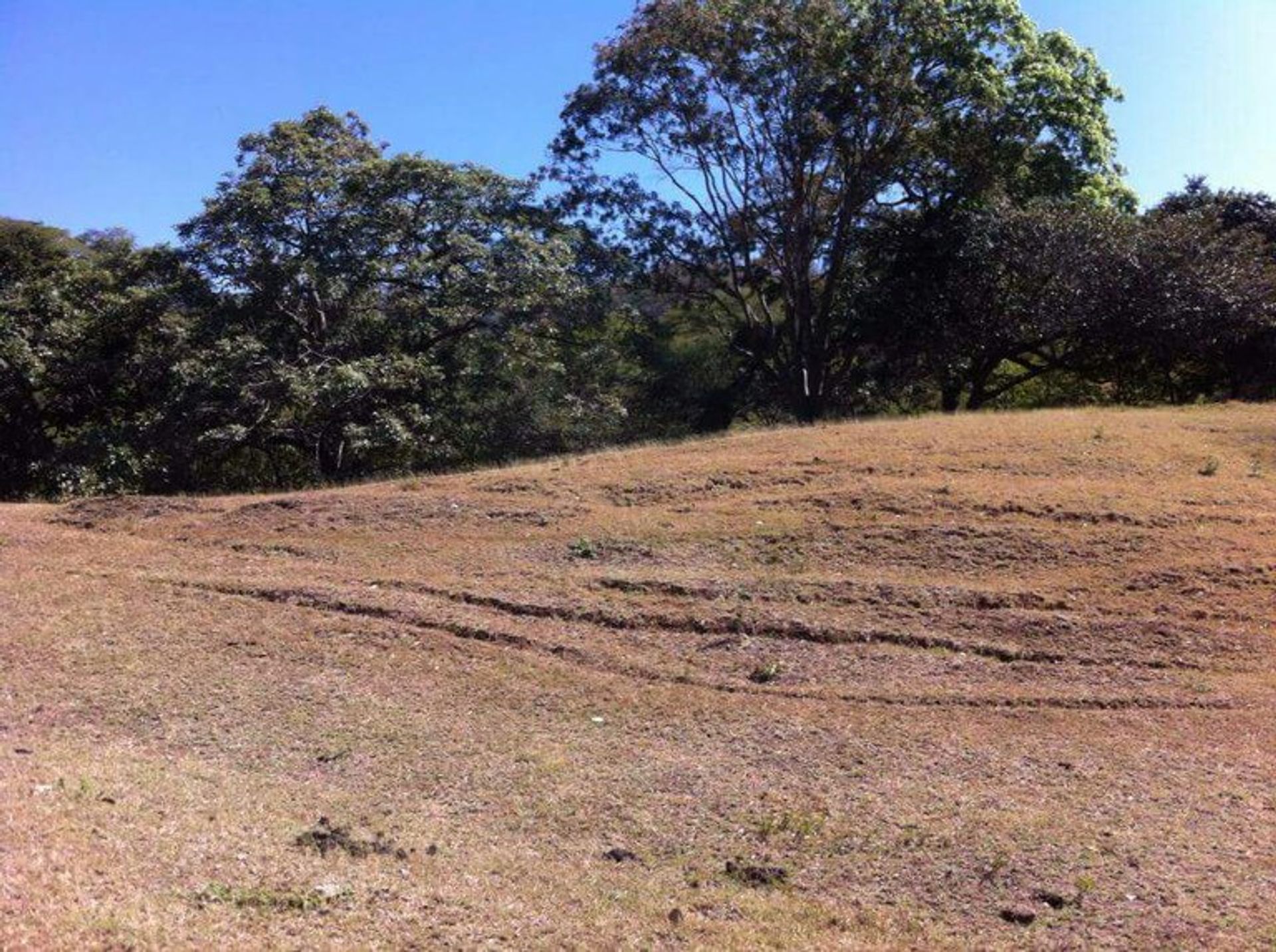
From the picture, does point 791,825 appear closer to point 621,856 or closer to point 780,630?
point 621,856

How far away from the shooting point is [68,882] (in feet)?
13.0

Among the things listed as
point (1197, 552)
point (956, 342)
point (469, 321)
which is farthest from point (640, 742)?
point (956, 342)

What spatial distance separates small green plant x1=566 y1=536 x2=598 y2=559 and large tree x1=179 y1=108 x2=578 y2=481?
7.87 meters

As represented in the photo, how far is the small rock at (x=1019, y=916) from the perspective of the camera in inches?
173

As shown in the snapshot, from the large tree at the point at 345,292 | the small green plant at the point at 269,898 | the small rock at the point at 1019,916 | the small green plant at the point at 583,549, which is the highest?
the large tree at the point at 345,292

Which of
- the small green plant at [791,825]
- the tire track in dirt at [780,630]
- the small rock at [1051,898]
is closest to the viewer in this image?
the small rock at [1051,898]

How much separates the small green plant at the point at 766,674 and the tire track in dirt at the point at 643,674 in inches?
6.7

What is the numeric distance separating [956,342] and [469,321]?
444 inches

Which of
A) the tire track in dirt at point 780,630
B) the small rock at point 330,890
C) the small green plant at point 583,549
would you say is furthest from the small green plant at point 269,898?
the small green plant at point 583,549

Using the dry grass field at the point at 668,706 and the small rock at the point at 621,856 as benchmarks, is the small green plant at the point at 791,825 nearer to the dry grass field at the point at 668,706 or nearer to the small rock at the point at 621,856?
the dry grass field at the point at 668,706

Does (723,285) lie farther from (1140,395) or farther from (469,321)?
(1140,395)

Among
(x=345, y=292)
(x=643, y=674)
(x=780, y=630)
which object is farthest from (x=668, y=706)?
(x=345, y=292)

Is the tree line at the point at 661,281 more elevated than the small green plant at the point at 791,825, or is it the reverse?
the tree line at the point at 661,281

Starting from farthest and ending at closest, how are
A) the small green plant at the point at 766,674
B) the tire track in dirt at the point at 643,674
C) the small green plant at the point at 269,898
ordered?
the small green plant at the point at 766,674 → the tire track in dirt at the point at 643,674 → the small green plant at the point at 269,898
